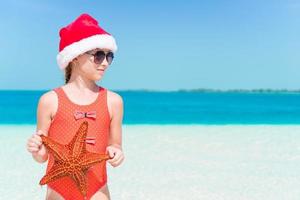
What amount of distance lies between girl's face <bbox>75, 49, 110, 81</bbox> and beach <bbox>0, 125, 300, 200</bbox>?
12.4 feet

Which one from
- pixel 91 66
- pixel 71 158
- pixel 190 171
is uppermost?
pixel 190 171

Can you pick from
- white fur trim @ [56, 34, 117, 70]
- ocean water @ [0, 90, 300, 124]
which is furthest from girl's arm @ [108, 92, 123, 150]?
ocean water @ [0, 90, 300, 124]

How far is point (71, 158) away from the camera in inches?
86.8

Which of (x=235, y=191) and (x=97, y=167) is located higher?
(x=235, y=191)

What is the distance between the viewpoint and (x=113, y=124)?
248 cm

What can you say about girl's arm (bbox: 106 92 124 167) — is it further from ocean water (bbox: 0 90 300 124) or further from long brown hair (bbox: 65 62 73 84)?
ocean water (bbox: 0 90 300 124)

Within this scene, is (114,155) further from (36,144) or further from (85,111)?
(36,144)

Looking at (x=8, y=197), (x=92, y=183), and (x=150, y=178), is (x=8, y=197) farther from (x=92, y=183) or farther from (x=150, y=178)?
(x=92, y=183)

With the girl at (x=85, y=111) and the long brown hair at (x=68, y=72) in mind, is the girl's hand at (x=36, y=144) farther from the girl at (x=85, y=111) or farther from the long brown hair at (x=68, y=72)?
the long brown hair at (x=68, y=72)

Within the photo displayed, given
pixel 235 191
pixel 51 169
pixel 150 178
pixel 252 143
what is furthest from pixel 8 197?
pixel 252 143

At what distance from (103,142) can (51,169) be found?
0.30 metres

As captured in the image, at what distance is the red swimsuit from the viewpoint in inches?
92.4

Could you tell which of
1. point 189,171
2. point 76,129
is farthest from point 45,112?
point 189,171

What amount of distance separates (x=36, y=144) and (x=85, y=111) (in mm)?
280
